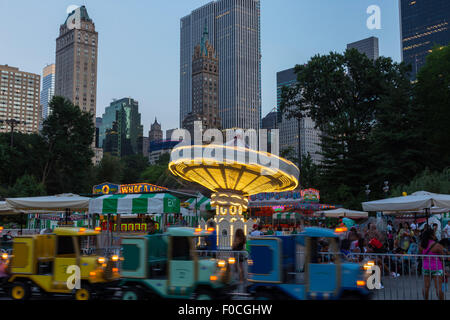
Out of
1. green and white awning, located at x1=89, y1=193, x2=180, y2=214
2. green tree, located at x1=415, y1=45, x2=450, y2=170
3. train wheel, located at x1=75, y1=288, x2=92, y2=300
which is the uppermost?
green tree, located at x1=415, y1=45, x2=450, y2=170

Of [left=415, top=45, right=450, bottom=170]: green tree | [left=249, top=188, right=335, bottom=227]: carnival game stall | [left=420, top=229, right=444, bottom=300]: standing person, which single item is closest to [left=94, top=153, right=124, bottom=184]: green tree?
[left=249, top=188, right=335, bottom=227]: carnival game stall

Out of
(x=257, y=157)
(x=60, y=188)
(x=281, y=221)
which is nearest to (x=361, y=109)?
(x=281, y=221)

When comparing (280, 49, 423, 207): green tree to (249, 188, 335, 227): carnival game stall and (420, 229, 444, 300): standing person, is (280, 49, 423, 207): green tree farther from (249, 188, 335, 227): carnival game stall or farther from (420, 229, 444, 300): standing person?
(420, 229, 444, 300): standing person

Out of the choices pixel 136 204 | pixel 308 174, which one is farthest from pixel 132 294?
pixel 308 174

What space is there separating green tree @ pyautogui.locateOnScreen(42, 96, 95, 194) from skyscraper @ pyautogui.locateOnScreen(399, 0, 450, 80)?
15266 cm

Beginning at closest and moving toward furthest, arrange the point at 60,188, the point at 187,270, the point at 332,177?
the point at 187,270 < the point at 332,177 < the point at 60,188

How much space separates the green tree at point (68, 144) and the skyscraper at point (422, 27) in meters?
153

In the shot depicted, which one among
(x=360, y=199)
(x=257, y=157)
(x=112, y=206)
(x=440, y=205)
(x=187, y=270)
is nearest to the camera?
(x=187, y=270)

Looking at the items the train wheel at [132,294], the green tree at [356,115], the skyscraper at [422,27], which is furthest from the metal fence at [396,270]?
the skyscraper at [422,27]

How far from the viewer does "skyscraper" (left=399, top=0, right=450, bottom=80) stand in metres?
183

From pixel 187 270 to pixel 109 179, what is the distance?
231 feet

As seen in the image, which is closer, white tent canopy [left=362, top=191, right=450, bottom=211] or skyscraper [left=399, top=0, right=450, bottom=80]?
white tent canopy [left=362, top=191, right=450, bottom=211]

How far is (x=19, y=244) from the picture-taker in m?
10.2
